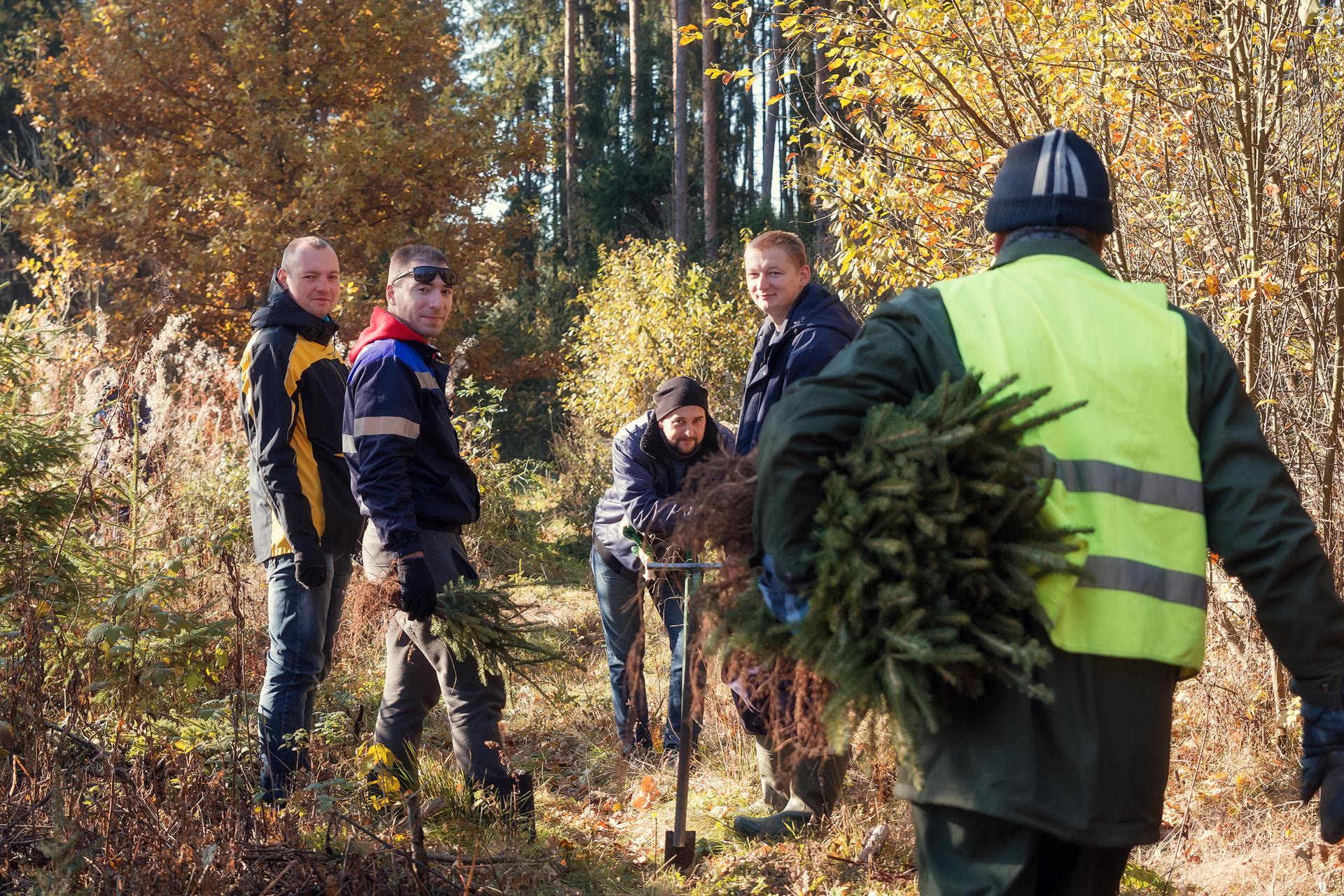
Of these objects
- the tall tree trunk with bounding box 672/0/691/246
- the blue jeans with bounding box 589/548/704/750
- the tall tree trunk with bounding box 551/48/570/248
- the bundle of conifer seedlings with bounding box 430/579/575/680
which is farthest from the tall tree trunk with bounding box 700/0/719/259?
the bundle of conifer seedlings with bounding box 430/579/575/680

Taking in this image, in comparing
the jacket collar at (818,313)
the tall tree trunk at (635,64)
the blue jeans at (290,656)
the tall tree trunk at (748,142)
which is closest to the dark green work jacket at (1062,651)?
the jacket collar at (818,313)

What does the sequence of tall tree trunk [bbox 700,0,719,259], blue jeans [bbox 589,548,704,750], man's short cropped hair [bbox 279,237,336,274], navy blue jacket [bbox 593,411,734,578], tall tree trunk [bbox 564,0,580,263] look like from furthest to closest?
tall tree trunk [bbox 564,0,580,263], tall tree trunk [bbox 700,0,719,259], blue jeans [bbox 589,548,704,750], navy blue jacket [bbox 593,411,734,578], man's short cropped hair [bbox 279,237,336,274]

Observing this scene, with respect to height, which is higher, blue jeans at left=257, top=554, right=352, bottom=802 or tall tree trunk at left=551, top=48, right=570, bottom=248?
tall tree trunk at left=551, top=48, right=570, bottom=248

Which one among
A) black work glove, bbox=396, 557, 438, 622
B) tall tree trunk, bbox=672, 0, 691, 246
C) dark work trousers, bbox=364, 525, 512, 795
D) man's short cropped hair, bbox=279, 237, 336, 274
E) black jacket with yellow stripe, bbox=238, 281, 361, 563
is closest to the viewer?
black work glove, bbox=396, 557, 438, 622

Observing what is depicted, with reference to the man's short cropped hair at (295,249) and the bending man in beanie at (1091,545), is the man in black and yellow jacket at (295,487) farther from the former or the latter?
the bending man in beanie at (1091,545)

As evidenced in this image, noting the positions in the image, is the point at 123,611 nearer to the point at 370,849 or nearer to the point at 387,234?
the point at 370,849

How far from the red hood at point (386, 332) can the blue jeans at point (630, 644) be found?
69.6 inches

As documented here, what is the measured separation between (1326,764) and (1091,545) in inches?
31.1

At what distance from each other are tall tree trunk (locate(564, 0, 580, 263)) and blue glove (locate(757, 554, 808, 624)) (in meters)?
24.2

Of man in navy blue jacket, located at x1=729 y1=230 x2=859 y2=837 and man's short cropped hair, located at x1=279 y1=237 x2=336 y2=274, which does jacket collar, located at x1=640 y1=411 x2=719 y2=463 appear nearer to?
man in navy blue jacket, located at x1=729 y1=230 x2=859 y2=837

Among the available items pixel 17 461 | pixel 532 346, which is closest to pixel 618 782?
pixel 17 461

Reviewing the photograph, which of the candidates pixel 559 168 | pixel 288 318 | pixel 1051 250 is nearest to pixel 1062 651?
pixel 1051 250

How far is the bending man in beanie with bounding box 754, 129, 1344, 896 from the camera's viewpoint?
2160mm

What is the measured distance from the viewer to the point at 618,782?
5.24 metres
